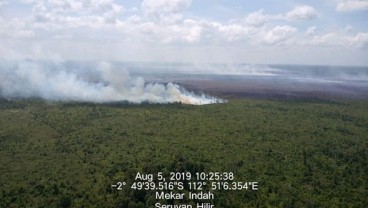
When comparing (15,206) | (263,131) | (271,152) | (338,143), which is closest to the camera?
(15,206)

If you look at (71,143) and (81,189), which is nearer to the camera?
(81,189)

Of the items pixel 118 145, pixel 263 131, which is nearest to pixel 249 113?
pixel 263 131

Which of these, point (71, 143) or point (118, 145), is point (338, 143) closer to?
point (118, 145)

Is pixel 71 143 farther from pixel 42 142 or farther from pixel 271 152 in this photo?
pixel 271 152

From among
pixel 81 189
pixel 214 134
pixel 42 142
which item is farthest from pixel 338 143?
pixel 42 142

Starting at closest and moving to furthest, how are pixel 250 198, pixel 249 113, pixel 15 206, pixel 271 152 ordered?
pixel 15 206 → pixel 250 198 → pixel 271 152 → pixel 249 113

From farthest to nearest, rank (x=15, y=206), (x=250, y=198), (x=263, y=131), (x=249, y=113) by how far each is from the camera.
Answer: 1. (x=249, y=113)
2. (x=263, y=131)
3. (x=250, y=198)
4. (x=15, y=206)

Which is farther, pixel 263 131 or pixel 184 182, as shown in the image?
pixel 263 131

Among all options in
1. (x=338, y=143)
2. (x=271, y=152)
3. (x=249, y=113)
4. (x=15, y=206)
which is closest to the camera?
(x=15, y=206)

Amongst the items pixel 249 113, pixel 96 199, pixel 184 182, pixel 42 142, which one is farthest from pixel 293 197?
pixel 249 113
